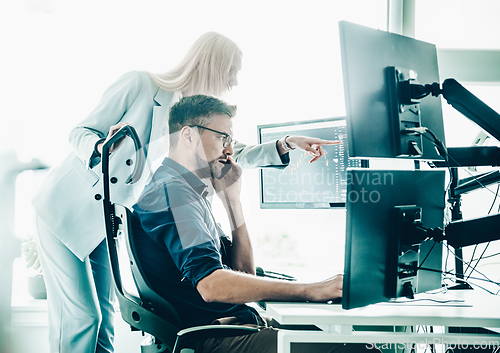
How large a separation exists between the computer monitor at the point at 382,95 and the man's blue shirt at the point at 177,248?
1.43 ft

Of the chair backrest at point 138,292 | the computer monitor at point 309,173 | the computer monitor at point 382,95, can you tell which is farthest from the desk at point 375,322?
the computer monitor at point 309,173

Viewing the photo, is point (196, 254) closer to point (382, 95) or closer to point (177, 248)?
point (177, 248)

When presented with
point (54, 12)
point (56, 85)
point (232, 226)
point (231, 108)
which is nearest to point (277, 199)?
point (232, 226)

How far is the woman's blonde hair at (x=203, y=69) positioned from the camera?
1351 mm

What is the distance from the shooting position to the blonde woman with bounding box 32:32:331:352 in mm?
1295

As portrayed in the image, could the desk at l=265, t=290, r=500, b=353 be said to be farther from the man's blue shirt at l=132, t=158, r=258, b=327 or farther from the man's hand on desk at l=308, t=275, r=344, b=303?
the man's blue shirt at l=132, t=158, r=258, b=327

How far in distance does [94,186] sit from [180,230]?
591mm

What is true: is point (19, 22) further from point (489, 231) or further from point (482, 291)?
point (482, 291)

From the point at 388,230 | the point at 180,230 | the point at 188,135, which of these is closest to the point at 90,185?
the point at 188,135

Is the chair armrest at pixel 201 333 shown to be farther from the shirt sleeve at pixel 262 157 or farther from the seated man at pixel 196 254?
the shirt sleeve at pixel 262 157

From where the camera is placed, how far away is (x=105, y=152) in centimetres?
82

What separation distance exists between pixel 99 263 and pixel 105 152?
0.79 metres

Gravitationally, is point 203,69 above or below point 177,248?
above

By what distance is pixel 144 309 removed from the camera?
0.78 meters
